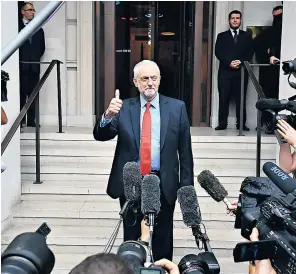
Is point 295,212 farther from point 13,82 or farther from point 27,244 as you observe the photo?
point 13,82

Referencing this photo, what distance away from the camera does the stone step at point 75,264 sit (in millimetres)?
4723

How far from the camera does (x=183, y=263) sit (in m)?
2.03

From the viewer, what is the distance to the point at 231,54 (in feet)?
24.9

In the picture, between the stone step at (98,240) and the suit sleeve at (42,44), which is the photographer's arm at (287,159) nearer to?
the stone step at (98,240)

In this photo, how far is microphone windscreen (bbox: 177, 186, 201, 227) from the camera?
257cm

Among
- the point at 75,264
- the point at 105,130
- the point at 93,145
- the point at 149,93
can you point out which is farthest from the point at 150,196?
the point at 93,145

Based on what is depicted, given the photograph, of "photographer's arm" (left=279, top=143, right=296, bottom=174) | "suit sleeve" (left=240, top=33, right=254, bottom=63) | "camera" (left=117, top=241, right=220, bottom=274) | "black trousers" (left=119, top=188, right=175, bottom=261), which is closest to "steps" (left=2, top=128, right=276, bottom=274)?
"black trousers" (left=119, top=188, right=175, bottom=261)

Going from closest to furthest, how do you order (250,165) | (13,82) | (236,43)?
(13,82), (250,165), (236,43)

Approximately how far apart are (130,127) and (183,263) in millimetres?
1693

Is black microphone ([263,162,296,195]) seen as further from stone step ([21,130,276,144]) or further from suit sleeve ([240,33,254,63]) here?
suit sleeve ([240,33,254,63])

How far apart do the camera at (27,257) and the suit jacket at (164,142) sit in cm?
180

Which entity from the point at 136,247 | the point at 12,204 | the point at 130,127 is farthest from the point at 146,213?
the point at 12,204

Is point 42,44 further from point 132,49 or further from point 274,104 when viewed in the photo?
point 274,104

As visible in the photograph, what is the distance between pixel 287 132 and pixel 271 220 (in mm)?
793
